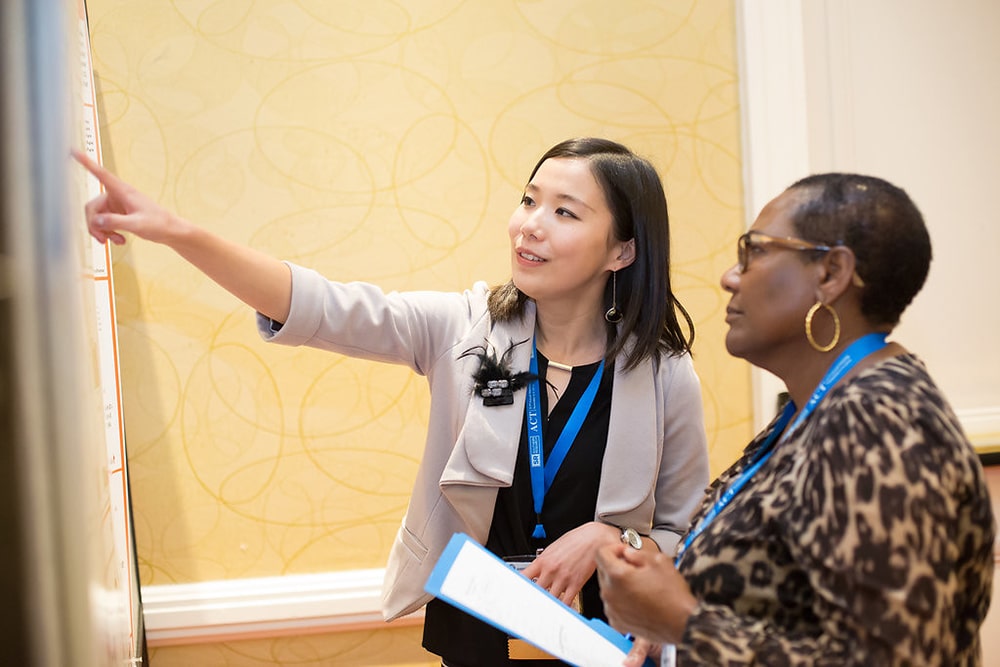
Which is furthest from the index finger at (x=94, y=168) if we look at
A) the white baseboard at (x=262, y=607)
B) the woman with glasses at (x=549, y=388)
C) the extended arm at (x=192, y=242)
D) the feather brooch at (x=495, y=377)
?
the white baseboard at (x=262, y=607)

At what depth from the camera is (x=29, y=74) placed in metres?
0.58

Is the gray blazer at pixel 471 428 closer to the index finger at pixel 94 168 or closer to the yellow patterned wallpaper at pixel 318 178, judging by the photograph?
the index finger at pixel 94 168

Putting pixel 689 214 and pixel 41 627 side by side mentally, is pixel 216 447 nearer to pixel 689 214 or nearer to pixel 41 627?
pixel 689 214

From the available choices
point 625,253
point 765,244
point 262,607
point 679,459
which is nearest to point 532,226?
point 625,253

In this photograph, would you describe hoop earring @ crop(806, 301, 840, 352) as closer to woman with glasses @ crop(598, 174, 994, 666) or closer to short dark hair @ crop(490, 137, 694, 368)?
woman with glasses @ crop(598, 174, 994, 666)

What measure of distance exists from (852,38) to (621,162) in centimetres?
137

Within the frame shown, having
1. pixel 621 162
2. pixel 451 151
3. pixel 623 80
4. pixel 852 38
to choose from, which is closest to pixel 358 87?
pixel 451 151

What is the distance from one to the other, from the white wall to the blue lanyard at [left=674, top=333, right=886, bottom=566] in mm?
1472

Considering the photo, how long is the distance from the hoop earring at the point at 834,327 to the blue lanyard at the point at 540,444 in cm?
63

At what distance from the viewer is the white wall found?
2738mm

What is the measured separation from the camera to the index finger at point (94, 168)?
0.93m

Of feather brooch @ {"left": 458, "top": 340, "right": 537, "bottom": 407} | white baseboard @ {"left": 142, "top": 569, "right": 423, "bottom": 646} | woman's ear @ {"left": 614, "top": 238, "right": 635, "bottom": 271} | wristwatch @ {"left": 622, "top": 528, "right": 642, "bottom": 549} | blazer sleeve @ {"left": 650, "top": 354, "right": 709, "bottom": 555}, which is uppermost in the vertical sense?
woman's ear @ {"left": 614, "top": 238, "right": 635, "bottom": 271}

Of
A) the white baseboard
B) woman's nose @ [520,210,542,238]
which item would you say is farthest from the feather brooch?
the white baseboard

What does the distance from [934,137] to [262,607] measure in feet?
7.83
